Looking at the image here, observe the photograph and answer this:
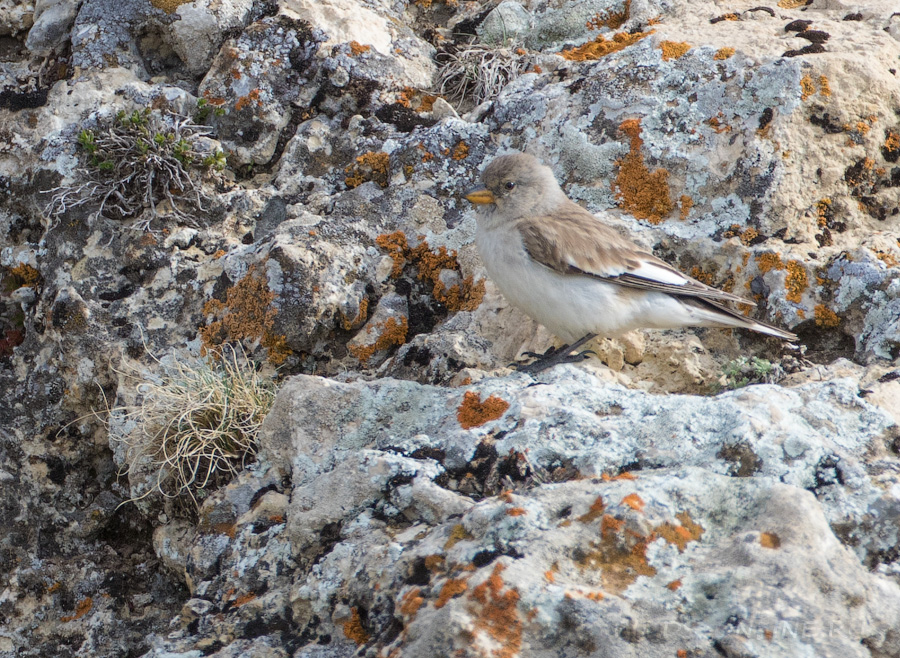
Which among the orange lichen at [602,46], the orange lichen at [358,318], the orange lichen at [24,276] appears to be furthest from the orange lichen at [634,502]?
the orange lichen at [24,276]

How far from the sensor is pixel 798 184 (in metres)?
4.97

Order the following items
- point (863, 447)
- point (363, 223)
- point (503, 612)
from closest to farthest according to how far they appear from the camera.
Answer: point (503, 612) → point (863, 447) → point (363, 223)

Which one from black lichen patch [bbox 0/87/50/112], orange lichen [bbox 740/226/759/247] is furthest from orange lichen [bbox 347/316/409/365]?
black lichen patch [bbox 0/87/50/112]

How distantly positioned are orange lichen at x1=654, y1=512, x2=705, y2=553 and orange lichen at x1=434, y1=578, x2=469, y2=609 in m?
0.71

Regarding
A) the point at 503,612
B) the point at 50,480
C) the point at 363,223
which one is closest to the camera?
the point at 503,612

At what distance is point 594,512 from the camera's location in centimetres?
286

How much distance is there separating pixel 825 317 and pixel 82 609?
4449 mm

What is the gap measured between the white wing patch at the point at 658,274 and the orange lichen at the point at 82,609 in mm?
3542

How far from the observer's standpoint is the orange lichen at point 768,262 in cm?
467

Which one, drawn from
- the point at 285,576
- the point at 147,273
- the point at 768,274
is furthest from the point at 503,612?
the point at 147,273

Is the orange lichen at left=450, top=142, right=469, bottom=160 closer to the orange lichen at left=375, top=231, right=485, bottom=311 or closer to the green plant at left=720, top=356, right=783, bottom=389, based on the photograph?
the orange lichen at left=375, top=231, right=485, bottom=311

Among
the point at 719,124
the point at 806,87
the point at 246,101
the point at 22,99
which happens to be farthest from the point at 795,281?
the point at 22,99

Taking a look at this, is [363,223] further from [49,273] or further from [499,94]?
[49,273]

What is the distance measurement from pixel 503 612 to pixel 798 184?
3619 mm
